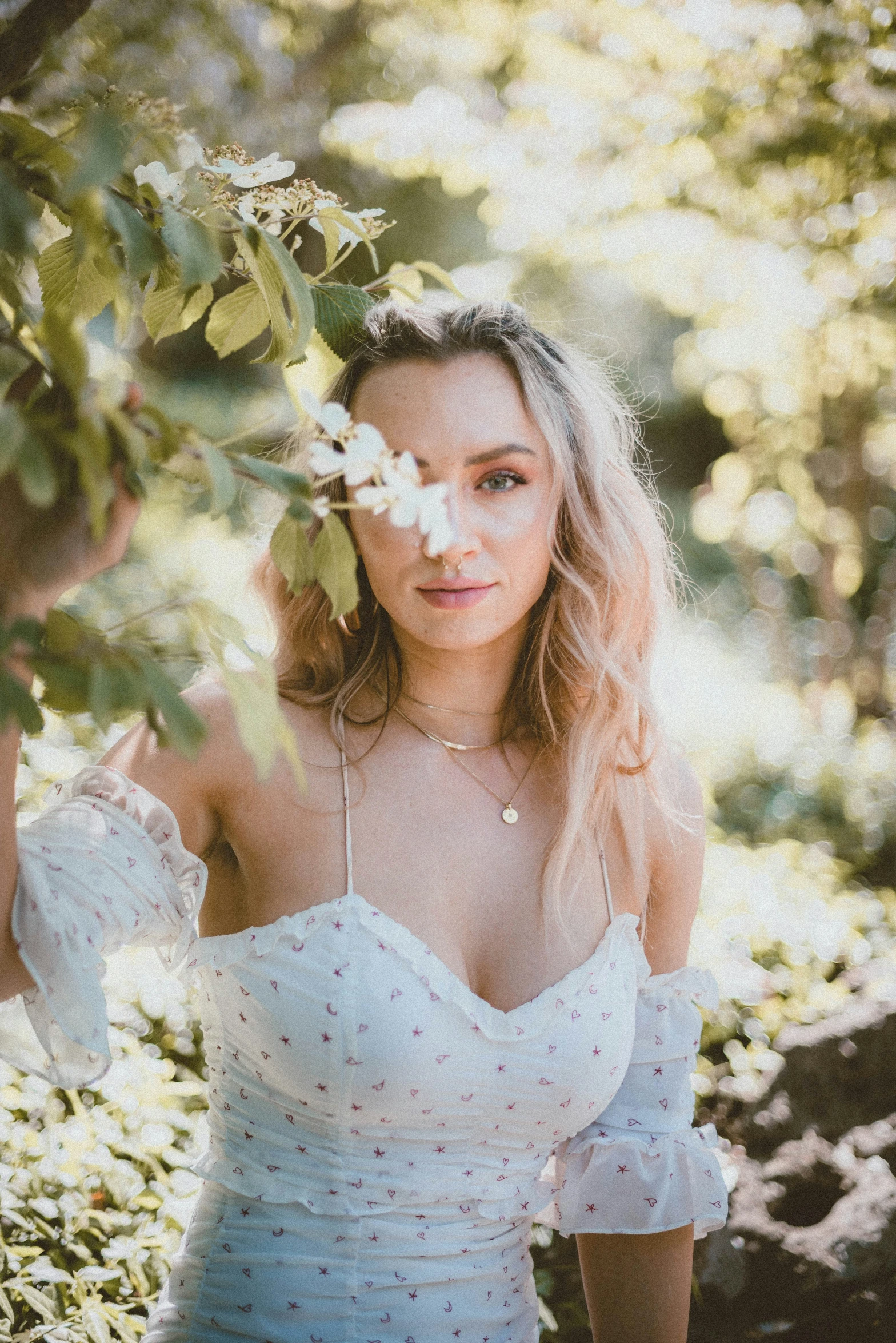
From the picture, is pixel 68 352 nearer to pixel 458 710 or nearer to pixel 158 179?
pixel 158 179

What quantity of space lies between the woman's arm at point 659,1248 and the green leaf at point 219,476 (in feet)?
4.24

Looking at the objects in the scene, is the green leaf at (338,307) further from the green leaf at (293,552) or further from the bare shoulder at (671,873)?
the bare shoulder at (671,873)

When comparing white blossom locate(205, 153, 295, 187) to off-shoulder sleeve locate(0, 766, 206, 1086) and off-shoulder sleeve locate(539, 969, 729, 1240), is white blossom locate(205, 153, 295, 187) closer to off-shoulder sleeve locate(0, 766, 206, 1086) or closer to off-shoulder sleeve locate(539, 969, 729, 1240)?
off-shoulder sleeve locate(0, 766, 206, 1086)

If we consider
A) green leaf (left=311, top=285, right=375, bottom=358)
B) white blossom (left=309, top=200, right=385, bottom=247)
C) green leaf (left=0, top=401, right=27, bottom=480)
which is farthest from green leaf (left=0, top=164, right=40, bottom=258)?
green leaf (left=311, top=285, right=375, bottom=358)

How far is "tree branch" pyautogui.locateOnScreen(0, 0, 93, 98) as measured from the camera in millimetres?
988

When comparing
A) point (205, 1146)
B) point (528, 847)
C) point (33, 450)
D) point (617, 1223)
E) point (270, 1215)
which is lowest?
point (205, 1146)

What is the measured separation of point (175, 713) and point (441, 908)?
93 centimetres

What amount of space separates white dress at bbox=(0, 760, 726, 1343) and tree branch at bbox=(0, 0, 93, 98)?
32.3 inches

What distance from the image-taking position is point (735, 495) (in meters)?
6.94

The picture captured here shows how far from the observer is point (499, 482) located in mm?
1677

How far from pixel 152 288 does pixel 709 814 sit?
14.0 ft

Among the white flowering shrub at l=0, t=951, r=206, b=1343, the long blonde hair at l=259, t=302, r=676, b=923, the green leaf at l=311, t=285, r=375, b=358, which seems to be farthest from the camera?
the white flowering shrub at l=0, t=951, r=206, b=1343

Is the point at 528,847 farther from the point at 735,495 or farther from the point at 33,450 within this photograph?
the point at 735,495

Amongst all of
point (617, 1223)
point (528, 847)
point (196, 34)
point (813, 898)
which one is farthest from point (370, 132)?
point (617, 1223)
